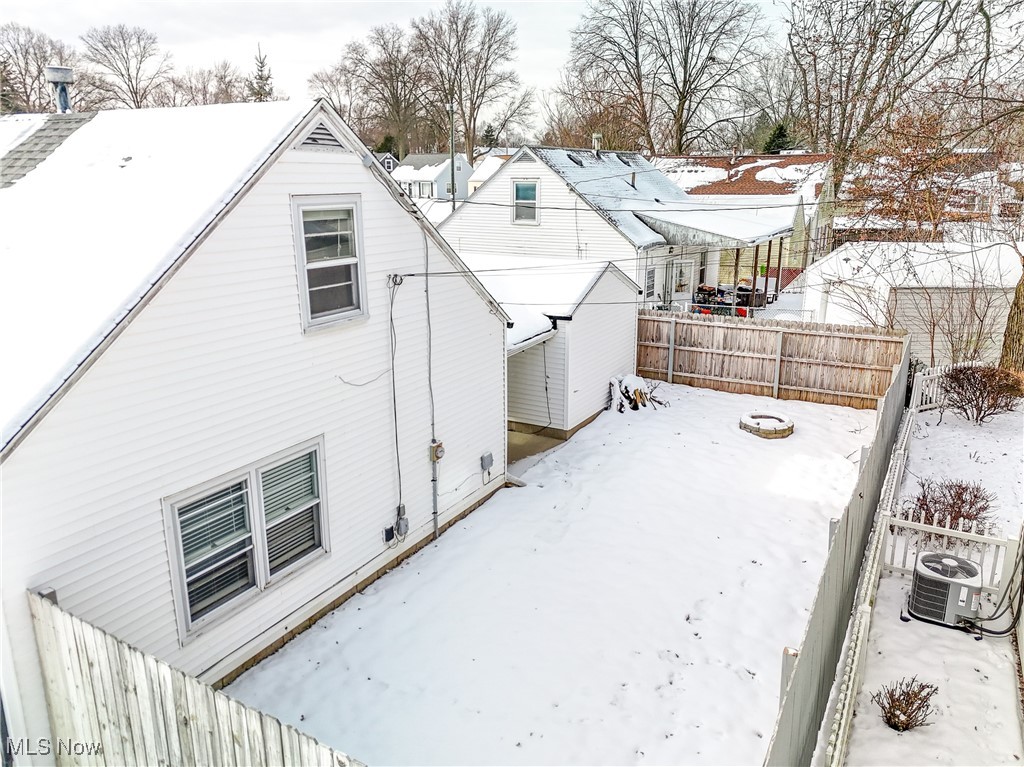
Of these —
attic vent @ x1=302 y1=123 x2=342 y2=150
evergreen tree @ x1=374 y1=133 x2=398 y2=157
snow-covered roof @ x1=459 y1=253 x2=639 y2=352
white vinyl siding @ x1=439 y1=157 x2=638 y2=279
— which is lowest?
snow-covered roof @ x1=459 y1=253 x2=639 y2=352

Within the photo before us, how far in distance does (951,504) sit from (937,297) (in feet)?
32.7

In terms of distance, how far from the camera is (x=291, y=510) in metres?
7.75

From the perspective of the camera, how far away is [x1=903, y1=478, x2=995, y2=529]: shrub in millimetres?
9789

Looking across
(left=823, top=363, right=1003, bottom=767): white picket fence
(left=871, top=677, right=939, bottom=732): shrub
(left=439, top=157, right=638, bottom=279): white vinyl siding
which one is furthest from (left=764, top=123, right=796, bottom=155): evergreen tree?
(left=871, top=677, right=939, bottom=732): shrub

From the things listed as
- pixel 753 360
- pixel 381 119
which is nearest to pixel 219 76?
pixel 381 119

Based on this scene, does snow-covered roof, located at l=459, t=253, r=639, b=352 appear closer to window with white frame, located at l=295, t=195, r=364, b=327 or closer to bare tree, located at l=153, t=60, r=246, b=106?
window with white frame, located at l=295, t=195, r=364, b=327

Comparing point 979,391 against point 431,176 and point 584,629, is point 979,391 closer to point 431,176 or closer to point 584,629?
point 584,629

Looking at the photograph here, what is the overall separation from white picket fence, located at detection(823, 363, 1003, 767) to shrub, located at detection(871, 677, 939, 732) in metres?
0.29

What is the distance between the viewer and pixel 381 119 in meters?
61.5

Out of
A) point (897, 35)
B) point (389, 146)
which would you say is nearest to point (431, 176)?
point (389, 146)

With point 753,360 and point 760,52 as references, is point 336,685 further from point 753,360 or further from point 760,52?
point 760,52

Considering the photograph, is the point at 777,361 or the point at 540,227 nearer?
the point at 777,361

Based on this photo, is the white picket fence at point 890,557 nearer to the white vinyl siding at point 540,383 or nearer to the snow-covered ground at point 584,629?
the snow-covered ground at point 584,629

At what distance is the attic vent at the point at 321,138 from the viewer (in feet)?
24.0
